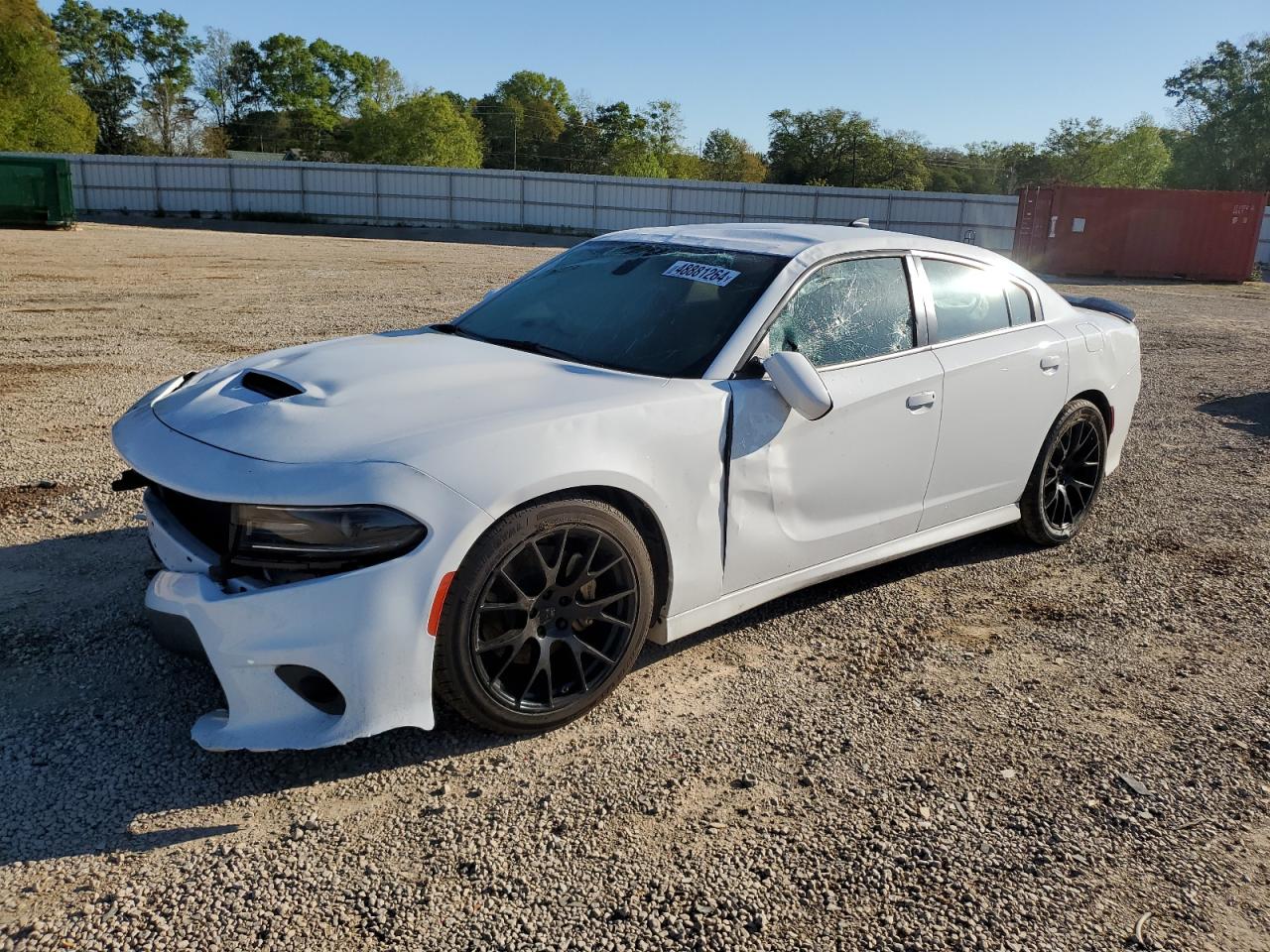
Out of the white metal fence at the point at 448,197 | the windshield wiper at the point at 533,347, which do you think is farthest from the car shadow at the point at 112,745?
the white metal fence at the point at 448,197

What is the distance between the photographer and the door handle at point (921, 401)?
4.01 metres

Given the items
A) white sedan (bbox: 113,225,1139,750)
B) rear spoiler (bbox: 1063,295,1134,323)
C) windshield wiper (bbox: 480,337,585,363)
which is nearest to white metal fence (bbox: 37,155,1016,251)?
rear spoiler (bbox: 1063,295,1134,323)

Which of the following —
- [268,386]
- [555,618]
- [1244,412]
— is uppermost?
[268,386]

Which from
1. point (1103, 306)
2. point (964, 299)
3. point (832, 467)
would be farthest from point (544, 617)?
point (1103, 306)

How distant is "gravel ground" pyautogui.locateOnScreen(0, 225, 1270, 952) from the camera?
7.90 feet

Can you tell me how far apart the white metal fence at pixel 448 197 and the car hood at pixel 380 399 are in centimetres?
3301

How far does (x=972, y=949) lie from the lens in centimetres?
234

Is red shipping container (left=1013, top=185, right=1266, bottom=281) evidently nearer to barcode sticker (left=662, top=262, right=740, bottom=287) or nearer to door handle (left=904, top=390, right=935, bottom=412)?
door handle (left=904, top=390, right=935, bottom=412)

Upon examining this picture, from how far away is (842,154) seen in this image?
257ft

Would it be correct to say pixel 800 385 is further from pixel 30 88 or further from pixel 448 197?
pixel 30 88

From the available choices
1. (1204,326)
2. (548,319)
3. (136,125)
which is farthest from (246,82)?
(548,319)

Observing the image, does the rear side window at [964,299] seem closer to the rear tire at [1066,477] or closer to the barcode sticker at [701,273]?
the rear tire at [1066,477]

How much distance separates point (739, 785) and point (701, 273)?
1.98 metres

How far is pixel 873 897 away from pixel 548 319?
2.50m
